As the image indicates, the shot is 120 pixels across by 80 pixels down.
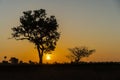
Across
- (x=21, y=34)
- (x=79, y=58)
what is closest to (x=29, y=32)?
(x=21, y=34)

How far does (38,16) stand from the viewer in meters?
61.3

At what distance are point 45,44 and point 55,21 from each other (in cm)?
422
